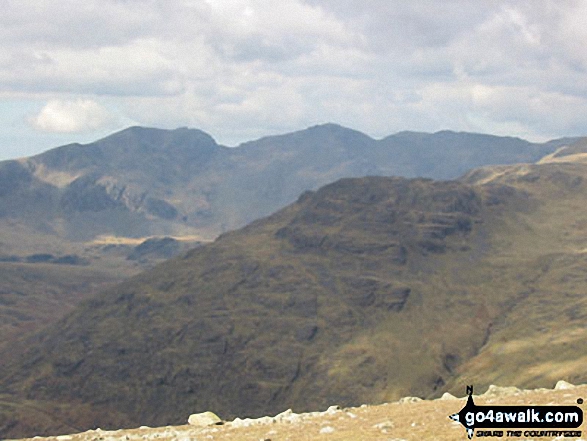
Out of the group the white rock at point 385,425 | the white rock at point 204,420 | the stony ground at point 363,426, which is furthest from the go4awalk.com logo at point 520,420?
the white rock at point 204,420

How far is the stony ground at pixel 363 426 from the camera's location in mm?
40406

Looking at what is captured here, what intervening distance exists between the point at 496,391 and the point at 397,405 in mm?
10830

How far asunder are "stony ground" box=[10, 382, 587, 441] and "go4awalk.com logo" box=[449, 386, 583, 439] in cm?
74

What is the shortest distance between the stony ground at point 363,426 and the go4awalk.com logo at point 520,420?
0.74m

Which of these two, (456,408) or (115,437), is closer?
(456,408)

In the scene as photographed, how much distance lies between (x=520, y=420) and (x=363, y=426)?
32.3ft

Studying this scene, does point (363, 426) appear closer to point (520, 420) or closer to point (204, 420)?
point (520, 420)

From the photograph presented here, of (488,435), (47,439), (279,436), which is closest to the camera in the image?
(488,435)

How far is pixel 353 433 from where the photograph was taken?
4191 cm

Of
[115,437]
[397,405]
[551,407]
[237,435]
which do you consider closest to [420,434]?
[551,407]

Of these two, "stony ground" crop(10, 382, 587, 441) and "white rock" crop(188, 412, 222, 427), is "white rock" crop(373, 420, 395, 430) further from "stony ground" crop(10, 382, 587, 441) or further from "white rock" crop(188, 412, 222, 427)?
"white rock" crop(188, 412, 222, 427)

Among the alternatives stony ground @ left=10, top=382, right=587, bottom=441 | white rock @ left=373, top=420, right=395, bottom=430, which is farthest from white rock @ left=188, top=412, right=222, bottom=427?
white rock @ left=373, top=420, right=395, bottom=430

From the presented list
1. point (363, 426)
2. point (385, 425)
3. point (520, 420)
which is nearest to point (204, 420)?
point (363, 426)

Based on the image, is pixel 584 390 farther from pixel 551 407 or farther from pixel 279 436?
pixel 279 436
